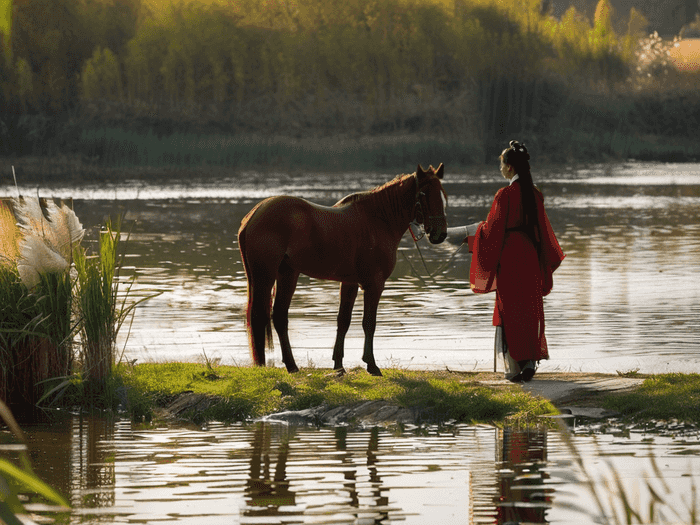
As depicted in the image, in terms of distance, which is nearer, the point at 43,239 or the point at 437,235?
the point at 43,239

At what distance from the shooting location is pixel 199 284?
→ 59.1ft

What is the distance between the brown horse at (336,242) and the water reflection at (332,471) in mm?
1397

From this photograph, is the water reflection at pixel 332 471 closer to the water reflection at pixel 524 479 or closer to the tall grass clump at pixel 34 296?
the water reflection at pixel 524 479

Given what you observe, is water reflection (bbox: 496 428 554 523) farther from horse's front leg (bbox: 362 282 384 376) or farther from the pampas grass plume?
the pampas grass plume

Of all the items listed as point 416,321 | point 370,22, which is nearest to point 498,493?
point 416,321

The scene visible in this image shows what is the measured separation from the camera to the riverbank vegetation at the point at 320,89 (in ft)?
219

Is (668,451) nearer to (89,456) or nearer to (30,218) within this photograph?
(89,456)

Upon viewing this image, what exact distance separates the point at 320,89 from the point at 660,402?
7590cm

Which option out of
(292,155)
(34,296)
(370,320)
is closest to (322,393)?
(370,320)

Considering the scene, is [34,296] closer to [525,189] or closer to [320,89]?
[525,189]

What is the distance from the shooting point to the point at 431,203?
9.05 metres

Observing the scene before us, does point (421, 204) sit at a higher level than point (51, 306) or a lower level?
higher

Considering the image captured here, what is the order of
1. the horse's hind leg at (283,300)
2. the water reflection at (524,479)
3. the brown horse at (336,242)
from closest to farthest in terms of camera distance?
the water reflection at (524,479), the brown horse at (336,242), the horse's hind leg at (283,300)

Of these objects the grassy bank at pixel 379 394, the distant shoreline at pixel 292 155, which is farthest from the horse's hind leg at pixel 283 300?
the distant shoreline at pixel 292 155
